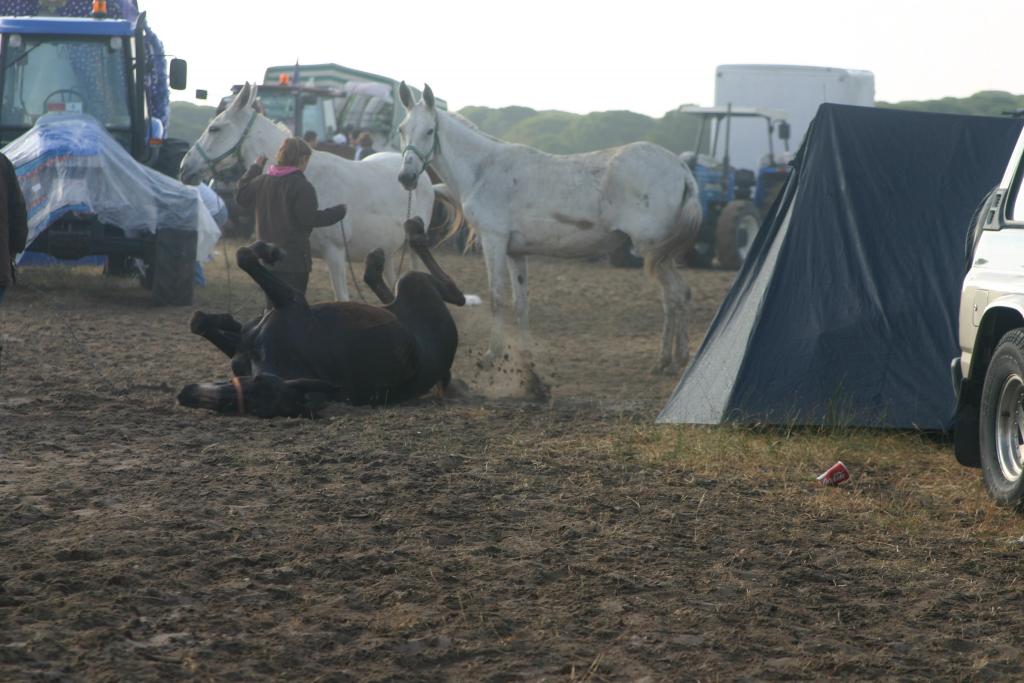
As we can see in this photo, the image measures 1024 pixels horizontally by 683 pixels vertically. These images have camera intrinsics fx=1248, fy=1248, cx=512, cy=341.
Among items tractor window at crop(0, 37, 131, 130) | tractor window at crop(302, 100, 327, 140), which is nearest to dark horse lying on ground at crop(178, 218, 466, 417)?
tractor window at crop(0, 37, 131, 130)

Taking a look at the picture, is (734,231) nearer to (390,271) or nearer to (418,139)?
(390,271)

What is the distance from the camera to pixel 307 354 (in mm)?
7152

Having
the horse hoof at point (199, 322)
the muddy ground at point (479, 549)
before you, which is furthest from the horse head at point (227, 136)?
the horse hoof at point (199, 322)

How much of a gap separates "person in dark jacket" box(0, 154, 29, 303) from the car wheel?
19.1ft

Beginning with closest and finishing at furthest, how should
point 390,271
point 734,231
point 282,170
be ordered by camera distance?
1. point 282,170
2. point 390,271
3. point 734,231

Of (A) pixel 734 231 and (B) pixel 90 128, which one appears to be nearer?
(B) pixel 90 128

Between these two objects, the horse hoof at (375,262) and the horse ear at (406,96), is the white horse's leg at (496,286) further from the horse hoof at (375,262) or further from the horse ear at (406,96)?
the horse hoof at (375,262)

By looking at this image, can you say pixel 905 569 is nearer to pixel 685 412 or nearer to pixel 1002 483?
pixel 1002 483

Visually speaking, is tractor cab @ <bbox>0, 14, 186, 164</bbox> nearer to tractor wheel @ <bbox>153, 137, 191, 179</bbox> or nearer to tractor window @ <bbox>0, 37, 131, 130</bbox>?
tractor window @ <bbox>0, 37, 131, 130</bbox>

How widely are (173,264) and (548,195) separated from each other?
4.93 metres

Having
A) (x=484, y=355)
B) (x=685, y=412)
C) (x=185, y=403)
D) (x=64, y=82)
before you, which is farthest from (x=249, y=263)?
(x=64, y=82)

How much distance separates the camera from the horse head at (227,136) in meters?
11.9

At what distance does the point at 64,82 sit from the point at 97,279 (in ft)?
8.29

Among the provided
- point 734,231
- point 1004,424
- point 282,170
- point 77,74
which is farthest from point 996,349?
point 734,231
